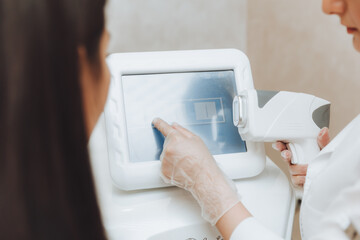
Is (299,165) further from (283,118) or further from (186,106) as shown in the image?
(186,106)

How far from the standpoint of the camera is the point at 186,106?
2.62 ft

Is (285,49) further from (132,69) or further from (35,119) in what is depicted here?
(35,119)

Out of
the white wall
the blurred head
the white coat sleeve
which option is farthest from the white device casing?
the white wall

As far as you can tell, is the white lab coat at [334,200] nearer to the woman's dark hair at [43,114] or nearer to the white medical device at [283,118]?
the white medical device at [283,118]

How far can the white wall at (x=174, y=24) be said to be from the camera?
1.33m

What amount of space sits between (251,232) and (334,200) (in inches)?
6.4

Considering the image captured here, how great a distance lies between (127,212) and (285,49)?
2.75 ft

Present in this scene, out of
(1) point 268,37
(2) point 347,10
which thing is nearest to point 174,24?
(1) point 268,37

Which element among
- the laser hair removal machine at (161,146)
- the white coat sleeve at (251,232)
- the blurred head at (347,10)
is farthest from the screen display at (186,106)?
the blurred head at (347,10)

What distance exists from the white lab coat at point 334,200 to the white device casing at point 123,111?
160mm

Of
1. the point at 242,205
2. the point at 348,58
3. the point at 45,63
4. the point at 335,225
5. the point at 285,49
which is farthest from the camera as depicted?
the point at 285,49

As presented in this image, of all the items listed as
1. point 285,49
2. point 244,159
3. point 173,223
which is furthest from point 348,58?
point 173,223

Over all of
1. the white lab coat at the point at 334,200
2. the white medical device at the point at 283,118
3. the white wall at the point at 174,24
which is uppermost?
the white wall at the point at 174,24

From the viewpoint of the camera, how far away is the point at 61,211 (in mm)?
351
